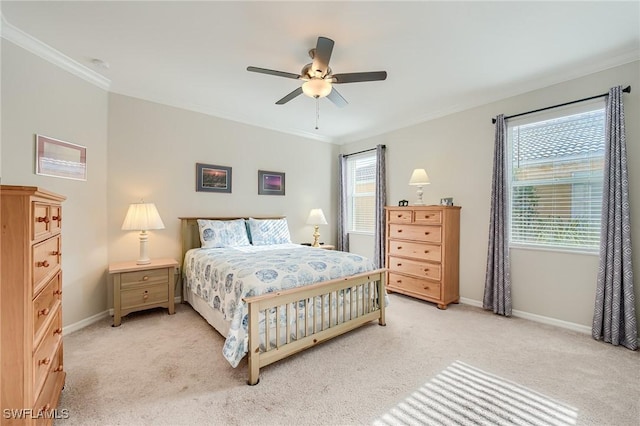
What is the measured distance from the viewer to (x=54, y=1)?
1.94 metres

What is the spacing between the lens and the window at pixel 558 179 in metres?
2.78

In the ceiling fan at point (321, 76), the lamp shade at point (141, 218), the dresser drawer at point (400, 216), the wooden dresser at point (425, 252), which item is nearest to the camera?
the ceiling fan at point (321, 76)

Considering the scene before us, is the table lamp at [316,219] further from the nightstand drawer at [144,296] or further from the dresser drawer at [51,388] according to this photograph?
the dresser drawer at [51,388]

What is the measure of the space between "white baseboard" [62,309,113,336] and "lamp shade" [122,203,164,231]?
984mm

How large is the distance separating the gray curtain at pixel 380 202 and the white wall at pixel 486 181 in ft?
0.33

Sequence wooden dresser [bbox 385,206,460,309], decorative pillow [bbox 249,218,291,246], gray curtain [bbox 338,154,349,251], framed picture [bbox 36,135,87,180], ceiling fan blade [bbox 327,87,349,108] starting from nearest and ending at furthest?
1. framed picture [bbox 36,135,87,180]
2. ceiling fan blade [bbox 327,87,349,108]
3. wooden dresser [bbox 385,206,460,309]
4. decorative pillow [bbox 249,218,291,246]
5. gray curtain [bbox 338,154,349,251]

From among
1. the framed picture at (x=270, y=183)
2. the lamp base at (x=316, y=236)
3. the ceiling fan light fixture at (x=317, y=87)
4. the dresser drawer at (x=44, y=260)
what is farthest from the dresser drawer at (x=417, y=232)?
the dresser drawer at (x=44, y=260)

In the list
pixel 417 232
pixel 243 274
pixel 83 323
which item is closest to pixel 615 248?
pixel 417 232

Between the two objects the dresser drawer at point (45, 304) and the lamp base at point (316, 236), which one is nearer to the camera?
the dresser drawer at point (45, 304)

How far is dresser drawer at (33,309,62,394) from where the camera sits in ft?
4.03

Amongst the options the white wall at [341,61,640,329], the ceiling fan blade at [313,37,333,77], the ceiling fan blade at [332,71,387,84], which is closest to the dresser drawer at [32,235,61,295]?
the ceiling fan blade at [313,37,333,77]

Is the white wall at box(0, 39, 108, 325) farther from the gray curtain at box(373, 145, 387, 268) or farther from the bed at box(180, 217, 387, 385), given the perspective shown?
the gray curtain at box(373, 145, 387, 268)

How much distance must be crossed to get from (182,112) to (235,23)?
2014 millimetres

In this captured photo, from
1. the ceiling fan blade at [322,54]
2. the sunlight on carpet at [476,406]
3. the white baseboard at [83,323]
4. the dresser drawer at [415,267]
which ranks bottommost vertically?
the sunlight on carpet at [476,406]
